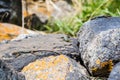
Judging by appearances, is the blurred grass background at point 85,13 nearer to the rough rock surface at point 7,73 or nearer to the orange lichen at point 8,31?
the orange lichen at point 8,31

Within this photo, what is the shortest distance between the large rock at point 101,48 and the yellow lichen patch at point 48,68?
0.20m

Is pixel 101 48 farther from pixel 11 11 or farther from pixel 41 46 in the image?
pixel 11 11

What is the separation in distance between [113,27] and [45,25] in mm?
3888

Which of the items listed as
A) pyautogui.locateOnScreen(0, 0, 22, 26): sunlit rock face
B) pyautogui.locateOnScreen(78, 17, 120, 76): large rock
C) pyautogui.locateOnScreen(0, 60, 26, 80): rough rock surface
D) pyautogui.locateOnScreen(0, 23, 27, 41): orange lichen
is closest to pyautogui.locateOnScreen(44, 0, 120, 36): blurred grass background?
pyautogui.locateOnScreen(0, 0, 22, 26): sunlit rock face

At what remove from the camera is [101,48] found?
121 inches

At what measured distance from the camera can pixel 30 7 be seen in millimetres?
7559

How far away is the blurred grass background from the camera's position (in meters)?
6.16

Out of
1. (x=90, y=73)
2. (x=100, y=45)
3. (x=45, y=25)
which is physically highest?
(x=100, y=45)

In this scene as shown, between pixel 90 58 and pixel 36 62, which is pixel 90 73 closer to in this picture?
pixel 90 58

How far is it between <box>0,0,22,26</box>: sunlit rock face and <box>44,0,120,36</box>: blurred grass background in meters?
0.60

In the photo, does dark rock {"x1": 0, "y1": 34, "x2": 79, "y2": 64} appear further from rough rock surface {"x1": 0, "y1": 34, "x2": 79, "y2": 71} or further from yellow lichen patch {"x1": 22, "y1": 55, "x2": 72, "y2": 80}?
yellow lichen patch {"x1": 22, "y1": 55, "x2": 72, "y2": 80}

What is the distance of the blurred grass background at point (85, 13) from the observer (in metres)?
6.16

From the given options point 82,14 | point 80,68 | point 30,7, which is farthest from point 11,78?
point 30,7

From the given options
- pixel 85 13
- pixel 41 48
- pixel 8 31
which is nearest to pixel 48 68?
pixel 41 48
